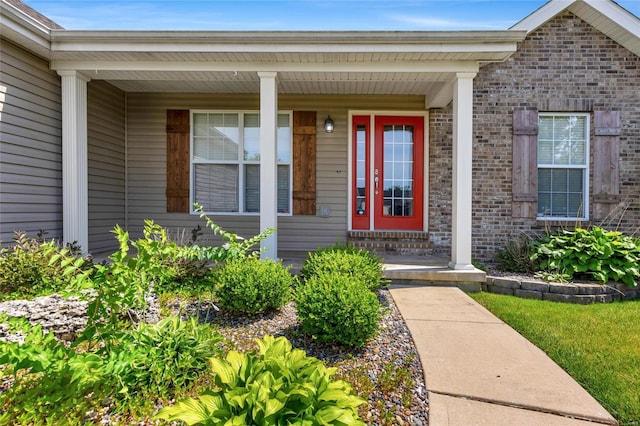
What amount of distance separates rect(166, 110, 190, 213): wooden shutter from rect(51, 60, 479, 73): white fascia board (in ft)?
4.98

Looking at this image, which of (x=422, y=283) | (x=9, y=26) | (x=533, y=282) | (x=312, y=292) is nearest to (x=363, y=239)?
(x=422, y=283)

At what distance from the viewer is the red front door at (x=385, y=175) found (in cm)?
608

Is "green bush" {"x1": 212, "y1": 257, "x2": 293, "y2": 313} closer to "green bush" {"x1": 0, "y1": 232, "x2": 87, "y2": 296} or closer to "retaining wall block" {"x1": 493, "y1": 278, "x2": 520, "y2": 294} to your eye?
"green bush" {"x1": 0, "y1": 232, "x2": 87, "y2": 296}

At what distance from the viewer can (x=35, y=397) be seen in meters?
1.81

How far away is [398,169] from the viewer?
611cm

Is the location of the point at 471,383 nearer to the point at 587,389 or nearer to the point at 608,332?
the point at 587,389

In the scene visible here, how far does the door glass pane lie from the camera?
240 inches

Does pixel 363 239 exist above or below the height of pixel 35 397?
above

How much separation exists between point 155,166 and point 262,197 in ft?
8.46

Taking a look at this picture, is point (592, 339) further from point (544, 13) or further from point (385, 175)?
point (544, 13)

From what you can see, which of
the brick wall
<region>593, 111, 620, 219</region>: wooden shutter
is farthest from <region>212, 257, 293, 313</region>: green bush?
<region>593, 111, 620, 219</region>: wooden shutter

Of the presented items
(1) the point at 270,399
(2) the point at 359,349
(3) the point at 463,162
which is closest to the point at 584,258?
(3) the point at 463,162

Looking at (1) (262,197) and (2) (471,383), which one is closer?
(2) (471,383)

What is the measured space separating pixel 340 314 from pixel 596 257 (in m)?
3.98
